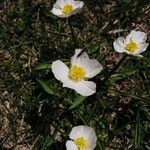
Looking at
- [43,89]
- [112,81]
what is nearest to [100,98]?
[112,81]

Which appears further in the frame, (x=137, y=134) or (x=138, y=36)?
(x=138, y=36)

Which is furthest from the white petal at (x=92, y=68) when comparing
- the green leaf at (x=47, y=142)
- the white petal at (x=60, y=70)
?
the green leaf at (x=47, y=142)

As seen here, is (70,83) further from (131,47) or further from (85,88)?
(131,47)

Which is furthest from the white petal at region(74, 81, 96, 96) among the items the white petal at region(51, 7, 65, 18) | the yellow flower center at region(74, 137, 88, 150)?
the white petal at region(51, 7, 65, 18)

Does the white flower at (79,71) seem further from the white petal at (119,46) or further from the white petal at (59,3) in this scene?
the white petal at (59,3)

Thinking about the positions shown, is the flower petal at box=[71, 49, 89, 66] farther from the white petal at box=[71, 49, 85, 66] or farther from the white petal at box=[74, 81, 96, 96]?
the white petal at box=[74, 81, 96, 96]

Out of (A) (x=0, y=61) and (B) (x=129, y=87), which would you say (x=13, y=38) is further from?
(B) (x=129, y=87)

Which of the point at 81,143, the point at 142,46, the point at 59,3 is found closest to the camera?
the point at 81,143

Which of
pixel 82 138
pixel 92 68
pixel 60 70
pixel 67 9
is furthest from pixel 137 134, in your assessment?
pixel 67 9
